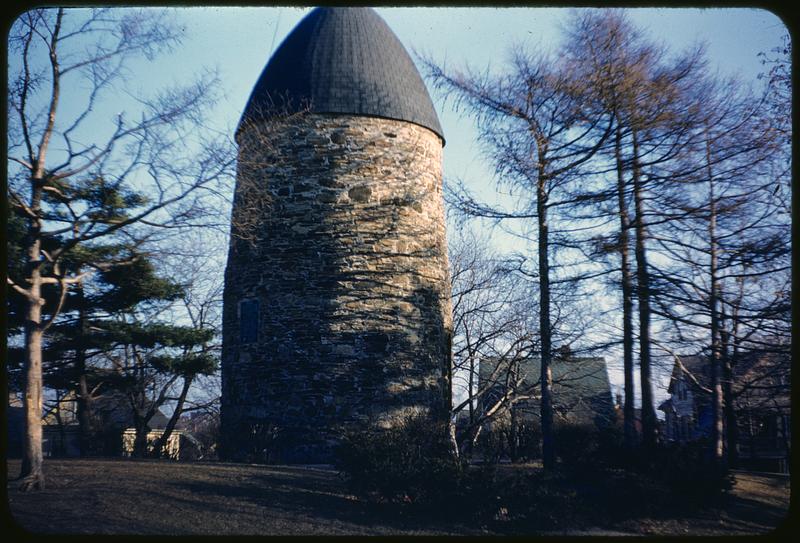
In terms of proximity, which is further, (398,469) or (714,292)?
(714,292)

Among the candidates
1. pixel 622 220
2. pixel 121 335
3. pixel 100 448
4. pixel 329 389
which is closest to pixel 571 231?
pixel 622 220

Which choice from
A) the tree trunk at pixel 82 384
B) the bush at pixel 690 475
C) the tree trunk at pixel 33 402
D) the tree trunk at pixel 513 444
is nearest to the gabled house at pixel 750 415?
the tree trunk at pixel 513 444

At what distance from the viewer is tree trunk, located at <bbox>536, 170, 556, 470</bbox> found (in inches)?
457

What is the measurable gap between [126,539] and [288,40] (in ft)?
38.1

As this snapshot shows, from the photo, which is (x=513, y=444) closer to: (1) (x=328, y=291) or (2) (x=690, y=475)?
(1) (x=328, y=291)

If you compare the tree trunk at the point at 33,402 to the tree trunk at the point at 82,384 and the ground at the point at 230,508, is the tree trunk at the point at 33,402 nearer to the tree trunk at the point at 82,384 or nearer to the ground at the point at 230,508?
the ground at the point at 230,508

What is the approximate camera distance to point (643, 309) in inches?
429

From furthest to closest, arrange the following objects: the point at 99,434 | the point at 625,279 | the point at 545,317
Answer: the point at 99,434, the point at 545,317, the point at 625,279

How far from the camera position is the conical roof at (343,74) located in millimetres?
13836

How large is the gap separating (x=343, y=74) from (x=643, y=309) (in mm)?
7555

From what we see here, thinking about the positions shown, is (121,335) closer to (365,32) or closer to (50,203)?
(50,203)

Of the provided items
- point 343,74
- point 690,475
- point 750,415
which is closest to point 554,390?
point 750,415

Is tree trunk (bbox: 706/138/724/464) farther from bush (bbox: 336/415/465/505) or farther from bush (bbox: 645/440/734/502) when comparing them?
bush (bbox: 336/415/465/505)

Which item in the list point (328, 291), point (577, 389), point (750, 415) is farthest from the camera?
point (577, 389)
